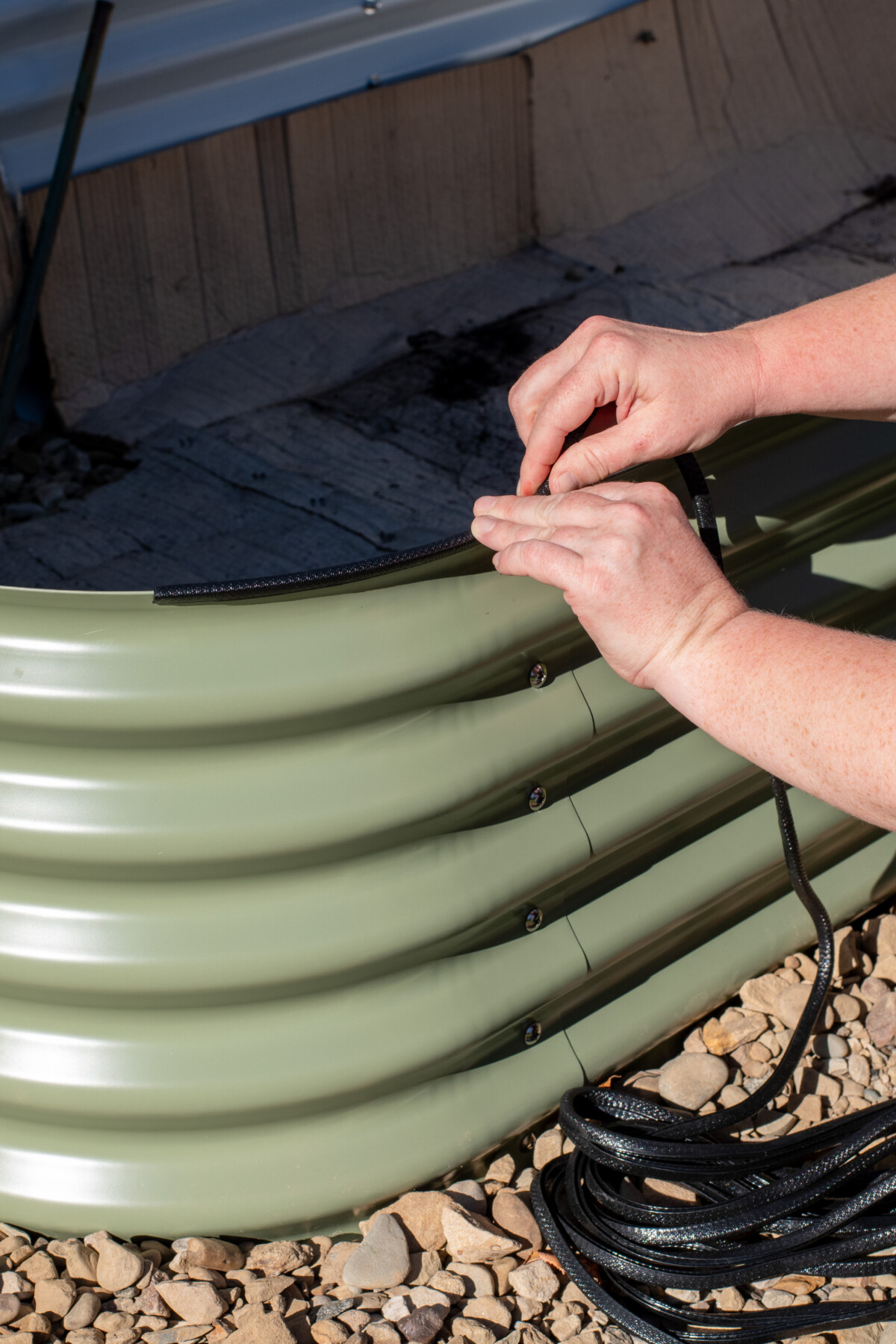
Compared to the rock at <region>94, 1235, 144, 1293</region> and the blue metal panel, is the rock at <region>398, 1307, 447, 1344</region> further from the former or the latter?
the blue metal panel

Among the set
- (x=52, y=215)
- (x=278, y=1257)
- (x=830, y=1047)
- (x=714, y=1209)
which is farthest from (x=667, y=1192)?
(x=52, y=215)

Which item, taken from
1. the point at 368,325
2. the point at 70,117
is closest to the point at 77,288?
the point at 70,117

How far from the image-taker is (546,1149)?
163 centimetres

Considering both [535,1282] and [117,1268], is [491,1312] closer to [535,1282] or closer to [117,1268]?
[535,1282]

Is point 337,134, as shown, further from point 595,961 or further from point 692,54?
point 595,961

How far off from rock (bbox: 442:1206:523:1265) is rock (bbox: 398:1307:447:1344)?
85 mm

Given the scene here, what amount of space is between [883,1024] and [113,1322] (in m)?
1.14

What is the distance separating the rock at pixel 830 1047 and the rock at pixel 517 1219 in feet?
1.68

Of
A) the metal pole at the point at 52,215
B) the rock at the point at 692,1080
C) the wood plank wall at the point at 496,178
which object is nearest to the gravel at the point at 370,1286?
the rock at the point at 692,1080

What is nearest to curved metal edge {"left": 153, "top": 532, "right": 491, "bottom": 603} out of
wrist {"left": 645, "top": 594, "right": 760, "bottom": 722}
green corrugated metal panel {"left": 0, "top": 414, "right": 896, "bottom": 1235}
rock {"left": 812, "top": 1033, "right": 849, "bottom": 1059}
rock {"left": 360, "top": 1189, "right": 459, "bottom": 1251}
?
green corrugated metal panel {"left": 0, "top": 414, "right": 896, "bottom": 1235}

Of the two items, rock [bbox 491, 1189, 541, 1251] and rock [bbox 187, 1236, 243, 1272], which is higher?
rock [bbox 187, 1236, 243, 1272]

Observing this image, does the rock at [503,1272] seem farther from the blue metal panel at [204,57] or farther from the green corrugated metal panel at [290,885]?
the blue metal panel at [204,57]

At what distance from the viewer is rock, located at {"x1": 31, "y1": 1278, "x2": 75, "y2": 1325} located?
4.67 ft

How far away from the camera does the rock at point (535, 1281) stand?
1454 millimetres
